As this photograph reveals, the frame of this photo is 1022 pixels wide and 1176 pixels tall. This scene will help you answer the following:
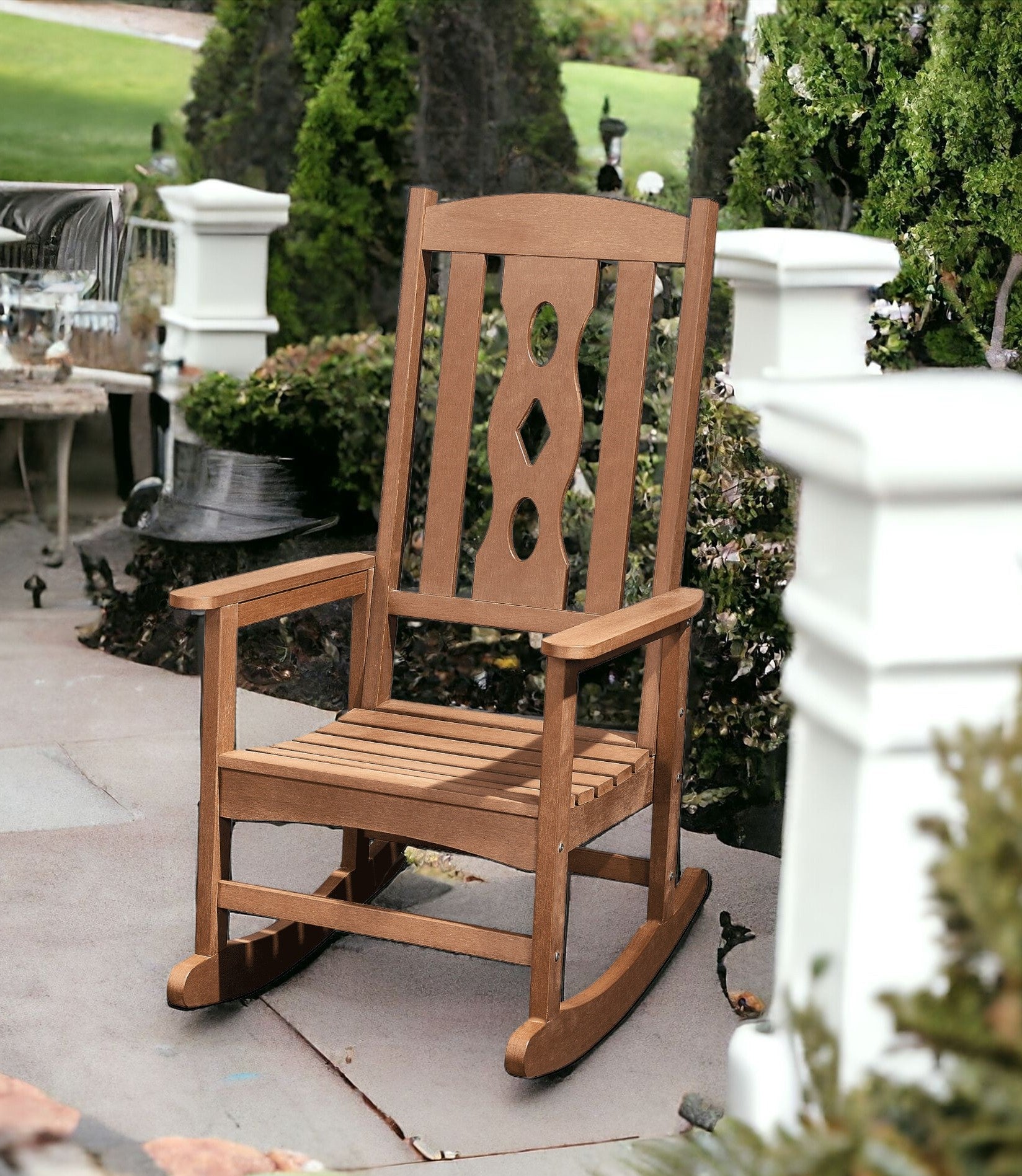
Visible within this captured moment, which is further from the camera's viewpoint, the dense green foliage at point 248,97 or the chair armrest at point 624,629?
the dense green foliage at point 248,97

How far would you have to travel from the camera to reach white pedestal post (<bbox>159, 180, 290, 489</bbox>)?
5.32m

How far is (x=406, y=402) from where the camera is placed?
290cm

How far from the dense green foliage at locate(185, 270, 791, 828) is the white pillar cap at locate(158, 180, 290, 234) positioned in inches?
19.3

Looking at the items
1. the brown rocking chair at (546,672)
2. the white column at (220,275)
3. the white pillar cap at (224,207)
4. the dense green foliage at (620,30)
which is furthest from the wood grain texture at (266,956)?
the dense green foliage at (620,30)

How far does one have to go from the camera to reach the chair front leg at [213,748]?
2432mm

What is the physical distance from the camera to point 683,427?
2.69 meters

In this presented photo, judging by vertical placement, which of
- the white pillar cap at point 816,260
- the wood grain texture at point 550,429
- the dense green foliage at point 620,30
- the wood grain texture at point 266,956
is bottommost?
the wood grain texture at point 266,956

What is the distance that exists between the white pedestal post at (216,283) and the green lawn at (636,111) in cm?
106

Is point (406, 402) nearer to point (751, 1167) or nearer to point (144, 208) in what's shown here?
point (751, 1167)

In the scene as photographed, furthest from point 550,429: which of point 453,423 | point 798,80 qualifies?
point 798,80

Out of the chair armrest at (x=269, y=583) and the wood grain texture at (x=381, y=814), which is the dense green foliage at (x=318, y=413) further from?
the wood grain texture at (x=381, y=814)

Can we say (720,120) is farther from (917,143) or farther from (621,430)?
(621,430)

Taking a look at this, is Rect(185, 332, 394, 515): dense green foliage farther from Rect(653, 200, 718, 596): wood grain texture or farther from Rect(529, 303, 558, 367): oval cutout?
Rect(653, 200, 718, 596): wood grain texture

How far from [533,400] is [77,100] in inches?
125
